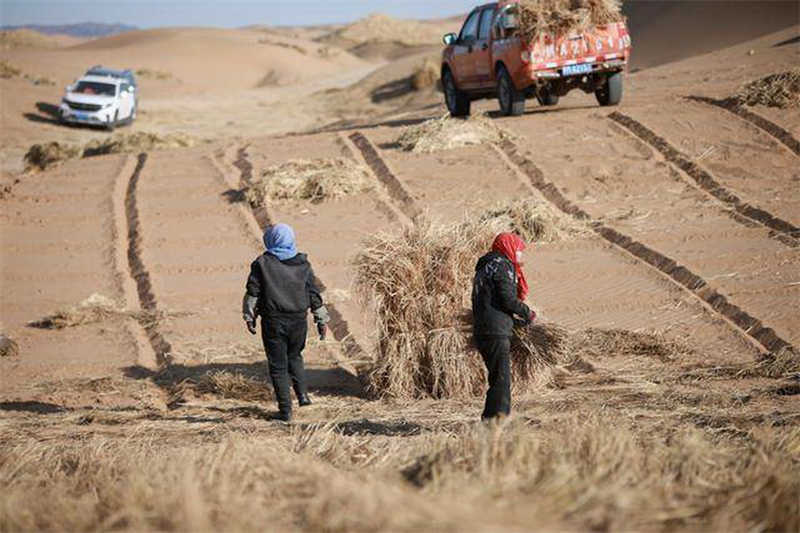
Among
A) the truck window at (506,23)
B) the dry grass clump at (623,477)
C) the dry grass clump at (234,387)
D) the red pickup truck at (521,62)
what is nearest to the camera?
the dry grass clump at (623,477)

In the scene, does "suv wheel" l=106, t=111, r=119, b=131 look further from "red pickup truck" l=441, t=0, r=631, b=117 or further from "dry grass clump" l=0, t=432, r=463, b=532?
"dry grass clump" l=0, t=432, r=463, b=532

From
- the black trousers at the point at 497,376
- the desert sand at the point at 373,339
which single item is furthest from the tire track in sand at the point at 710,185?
the black trousers at the point at 497,376

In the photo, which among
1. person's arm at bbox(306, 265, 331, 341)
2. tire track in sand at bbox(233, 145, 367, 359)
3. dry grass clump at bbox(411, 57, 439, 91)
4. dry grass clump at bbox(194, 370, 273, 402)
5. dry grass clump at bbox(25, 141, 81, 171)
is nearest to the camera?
person's arm at bbox(306, 265, 331, 341)

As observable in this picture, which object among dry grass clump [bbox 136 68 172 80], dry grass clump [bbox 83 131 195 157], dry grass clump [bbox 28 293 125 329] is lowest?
dry grass clump [bbox 136 68 172 80]

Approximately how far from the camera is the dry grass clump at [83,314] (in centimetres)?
1327

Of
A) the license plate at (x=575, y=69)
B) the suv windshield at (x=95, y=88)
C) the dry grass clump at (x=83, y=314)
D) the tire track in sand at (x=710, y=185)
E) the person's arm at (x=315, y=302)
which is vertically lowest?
the suv windshield at (x=95, y=88)

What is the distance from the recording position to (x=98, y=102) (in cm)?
3400

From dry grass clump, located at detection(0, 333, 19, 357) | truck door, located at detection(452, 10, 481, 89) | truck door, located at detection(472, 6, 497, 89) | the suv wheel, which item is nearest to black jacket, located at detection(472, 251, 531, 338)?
dry grass clump, located at detection(0, 333, 19, 357)

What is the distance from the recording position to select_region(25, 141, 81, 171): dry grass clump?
22.3 metres

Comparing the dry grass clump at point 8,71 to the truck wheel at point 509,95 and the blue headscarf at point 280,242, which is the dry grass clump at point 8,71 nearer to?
the truck wheel at point 509,95

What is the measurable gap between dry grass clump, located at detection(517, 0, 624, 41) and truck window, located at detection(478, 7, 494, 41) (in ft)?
3.19

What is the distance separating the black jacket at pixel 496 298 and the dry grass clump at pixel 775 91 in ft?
39.5

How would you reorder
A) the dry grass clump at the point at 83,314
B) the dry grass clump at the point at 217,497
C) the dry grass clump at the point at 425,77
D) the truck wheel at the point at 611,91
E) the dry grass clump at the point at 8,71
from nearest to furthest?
1. the dry grass clump at the point at 217,497
2. the dry grass clump at the point at 83,314
3. the truck wheel at the point at 611,91
4. the dry grass clump at the point at 425,77
5. the dry grass clump at the point at 8,71

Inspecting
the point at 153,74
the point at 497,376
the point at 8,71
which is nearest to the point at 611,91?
the point at 497,376
